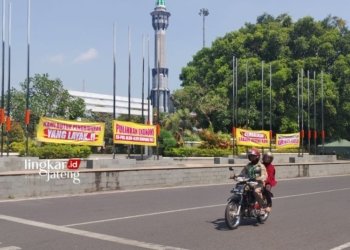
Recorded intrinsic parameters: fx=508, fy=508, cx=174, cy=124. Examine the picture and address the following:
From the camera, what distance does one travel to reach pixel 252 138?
31.6 m

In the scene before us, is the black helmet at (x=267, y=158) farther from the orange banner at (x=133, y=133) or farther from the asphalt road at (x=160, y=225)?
the orange banner at (x=133, y=133)

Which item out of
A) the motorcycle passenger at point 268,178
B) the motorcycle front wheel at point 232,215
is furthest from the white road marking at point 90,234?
the motorcycle passenger at point 268,178

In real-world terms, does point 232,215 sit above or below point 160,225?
above

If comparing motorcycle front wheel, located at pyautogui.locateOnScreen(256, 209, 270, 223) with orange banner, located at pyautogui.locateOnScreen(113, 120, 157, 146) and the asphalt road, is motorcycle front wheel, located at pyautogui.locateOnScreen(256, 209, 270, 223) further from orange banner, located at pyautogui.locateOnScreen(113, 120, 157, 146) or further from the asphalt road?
orange banner, located at pyautogui.locateOnScreen(113, 120, 157, 146)

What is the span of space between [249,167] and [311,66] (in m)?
37.1

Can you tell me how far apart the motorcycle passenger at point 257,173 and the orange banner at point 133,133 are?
1369 cm

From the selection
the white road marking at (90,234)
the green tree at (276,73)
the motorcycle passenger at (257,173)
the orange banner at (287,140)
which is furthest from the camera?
the green tree at (276,73)

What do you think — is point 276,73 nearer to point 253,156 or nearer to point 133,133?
point 133,133

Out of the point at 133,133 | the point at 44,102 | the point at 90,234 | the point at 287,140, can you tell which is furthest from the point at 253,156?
the point at 44,102

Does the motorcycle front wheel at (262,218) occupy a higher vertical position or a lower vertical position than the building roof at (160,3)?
lower

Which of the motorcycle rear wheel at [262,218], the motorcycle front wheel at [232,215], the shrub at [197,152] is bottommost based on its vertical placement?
the motorcycle rear wheel at [262,218]

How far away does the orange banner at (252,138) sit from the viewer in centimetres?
3083

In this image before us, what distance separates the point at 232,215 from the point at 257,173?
113 cm

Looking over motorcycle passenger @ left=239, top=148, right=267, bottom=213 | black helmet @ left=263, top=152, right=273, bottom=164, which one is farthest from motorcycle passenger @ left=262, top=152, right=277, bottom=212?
motorcycle passenger @ left=239, top=148, right=267, bottom=213
